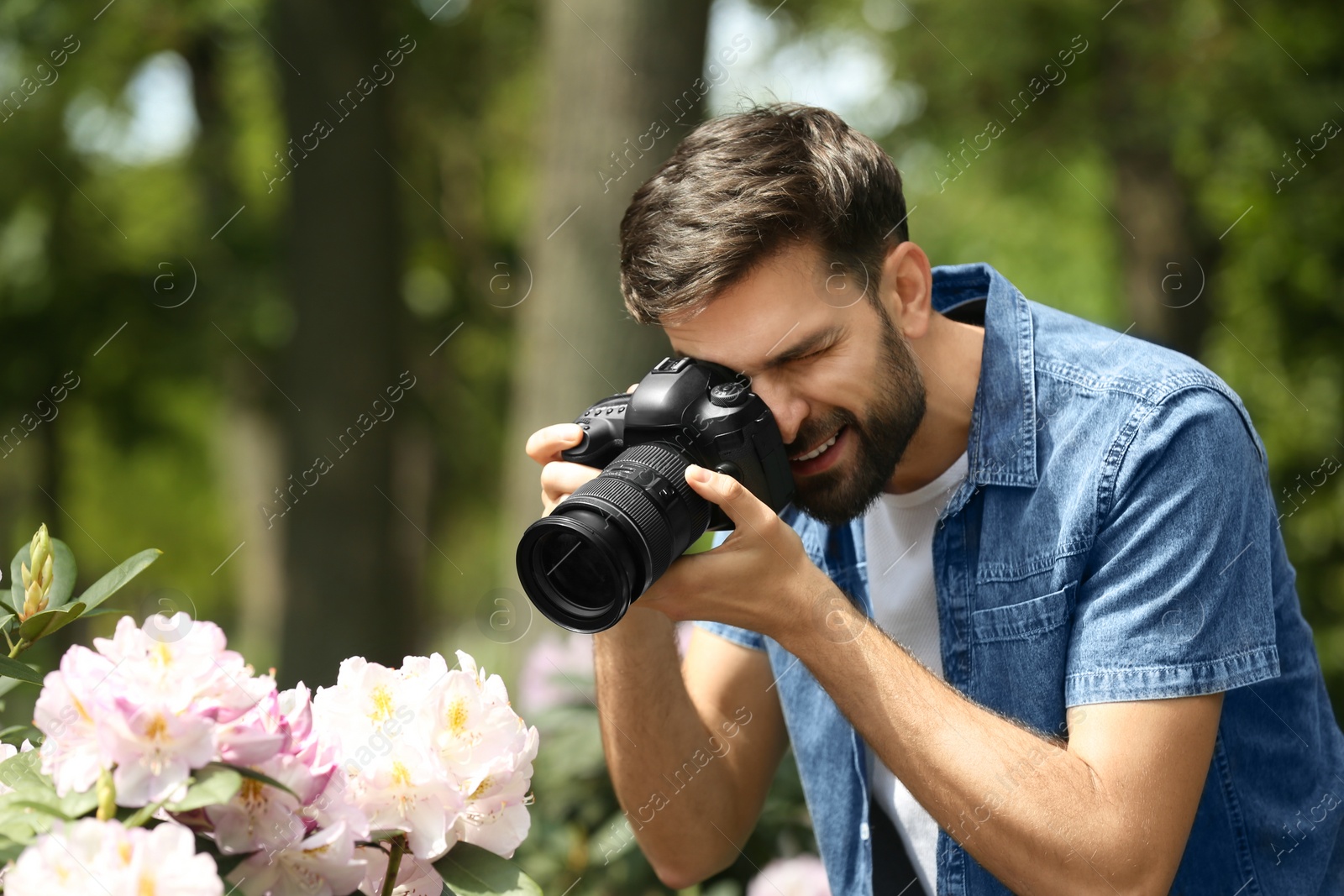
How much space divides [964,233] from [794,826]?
9881 millimetres

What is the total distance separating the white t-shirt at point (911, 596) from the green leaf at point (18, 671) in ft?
3.94

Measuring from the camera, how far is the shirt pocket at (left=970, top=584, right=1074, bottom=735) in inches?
66.6

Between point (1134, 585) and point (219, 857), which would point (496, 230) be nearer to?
point (1134, 585)

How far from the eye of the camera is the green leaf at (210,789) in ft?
2.83

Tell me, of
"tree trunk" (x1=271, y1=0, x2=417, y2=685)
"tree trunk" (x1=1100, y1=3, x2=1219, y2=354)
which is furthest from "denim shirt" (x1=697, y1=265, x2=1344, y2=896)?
"tree trunk" (x1=1100, y1=3, x2=1219, y2=354)

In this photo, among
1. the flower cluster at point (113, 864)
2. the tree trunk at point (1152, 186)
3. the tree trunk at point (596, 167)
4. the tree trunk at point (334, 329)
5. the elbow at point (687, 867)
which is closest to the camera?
the flower cluster at point (113, 864)

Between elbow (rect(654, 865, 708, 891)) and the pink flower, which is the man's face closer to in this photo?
elbow (rect(654, 865, 708, 891))

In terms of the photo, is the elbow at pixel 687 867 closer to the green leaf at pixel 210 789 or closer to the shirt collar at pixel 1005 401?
the shirt collar at pixel 1005 401

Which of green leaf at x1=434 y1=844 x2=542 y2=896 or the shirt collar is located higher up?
green leaf at x1=434 y1=844 x2=542 y2=896

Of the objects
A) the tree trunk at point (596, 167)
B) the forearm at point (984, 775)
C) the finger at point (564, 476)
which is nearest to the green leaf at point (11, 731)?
the finger at point (564, 476)

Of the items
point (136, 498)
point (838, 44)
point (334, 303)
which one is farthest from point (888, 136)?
point (136, 498)

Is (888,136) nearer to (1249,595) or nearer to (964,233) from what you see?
(964,233)

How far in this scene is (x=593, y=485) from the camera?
1.55 metres

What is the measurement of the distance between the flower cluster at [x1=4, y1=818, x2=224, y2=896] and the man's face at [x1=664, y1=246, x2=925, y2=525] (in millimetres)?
1084
